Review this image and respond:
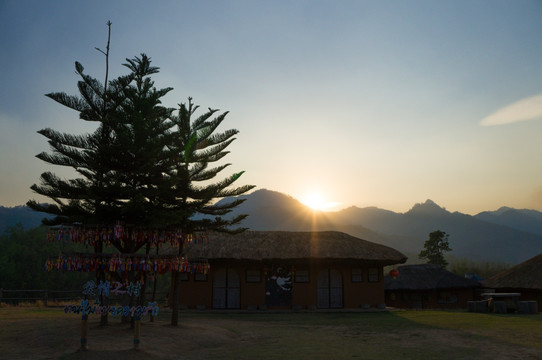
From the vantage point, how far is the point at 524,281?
2614 centimetres

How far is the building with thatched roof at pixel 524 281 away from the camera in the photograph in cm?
2555

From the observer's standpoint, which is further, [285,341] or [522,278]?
[522,278]

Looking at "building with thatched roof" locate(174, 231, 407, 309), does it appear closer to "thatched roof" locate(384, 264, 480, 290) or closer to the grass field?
the grass field

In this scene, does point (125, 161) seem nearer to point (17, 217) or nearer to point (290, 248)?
point (290, 248)

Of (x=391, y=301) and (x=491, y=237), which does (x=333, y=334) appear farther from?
(x=491, y=237)

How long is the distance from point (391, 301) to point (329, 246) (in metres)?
14.1

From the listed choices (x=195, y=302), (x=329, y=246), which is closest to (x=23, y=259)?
(x=195, y=302)

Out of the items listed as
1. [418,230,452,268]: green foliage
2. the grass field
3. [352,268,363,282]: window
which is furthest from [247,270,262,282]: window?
[418,230,452,268]: green foliage

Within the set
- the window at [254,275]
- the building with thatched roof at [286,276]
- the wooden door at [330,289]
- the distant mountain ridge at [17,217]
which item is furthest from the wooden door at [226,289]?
the distant mountain ridge at [17,217]

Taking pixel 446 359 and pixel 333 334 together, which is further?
pixel 333 334

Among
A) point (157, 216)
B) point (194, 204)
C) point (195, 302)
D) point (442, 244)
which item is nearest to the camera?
point (157, 216)

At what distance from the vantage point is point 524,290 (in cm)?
2628

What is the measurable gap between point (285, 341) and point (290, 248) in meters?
10.4

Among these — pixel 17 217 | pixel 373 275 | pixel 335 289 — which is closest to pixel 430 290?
pixel 373 275
